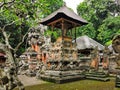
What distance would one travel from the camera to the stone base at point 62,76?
11.4 metres

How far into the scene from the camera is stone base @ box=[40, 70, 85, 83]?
11359 mm

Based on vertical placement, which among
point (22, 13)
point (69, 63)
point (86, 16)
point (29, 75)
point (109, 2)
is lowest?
point (29, 75)

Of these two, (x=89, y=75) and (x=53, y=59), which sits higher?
(x=53, y=59)

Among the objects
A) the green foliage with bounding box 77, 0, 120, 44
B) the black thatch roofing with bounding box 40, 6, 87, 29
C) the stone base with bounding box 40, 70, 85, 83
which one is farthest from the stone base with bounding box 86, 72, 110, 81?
the green foliage with bounding box 77, 0, 120, 44

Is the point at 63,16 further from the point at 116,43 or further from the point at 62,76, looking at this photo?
the point at 116,43

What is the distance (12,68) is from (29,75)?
12.3 meters

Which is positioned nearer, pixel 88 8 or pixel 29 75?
pixel 29 75

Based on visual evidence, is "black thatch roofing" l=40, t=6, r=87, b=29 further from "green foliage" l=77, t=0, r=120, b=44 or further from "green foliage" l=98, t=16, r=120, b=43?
"green foliage" l=77, t=0, r=120, b=44

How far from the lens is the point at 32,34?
22.0 m

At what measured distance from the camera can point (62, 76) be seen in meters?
11.7

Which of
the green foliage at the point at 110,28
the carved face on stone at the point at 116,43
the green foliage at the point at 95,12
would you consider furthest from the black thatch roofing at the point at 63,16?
the green foliage at the point at 95,12

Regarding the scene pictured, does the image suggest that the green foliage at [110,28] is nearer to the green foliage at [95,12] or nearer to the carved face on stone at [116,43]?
the green foliage at [95,12]

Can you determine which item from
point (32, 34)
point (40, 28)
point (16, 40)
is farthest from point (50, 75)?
point (16, 40)

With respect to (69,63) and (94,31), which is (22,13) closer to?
(69,63)
